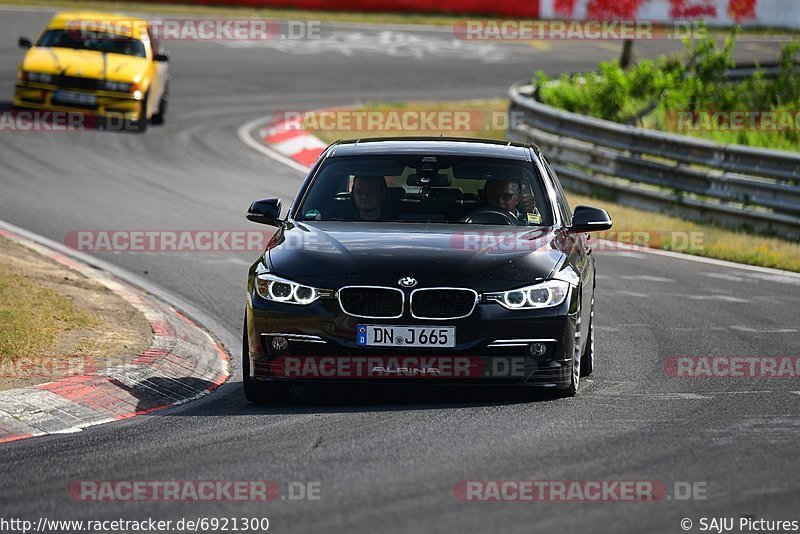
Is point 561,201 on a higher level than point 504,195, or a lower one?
lower

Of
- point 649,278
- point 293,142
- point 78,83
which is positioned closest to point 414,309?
point 649,278

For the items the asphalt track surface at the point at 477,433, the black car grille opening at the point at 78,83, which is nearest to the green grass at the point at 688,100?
the black car grille opening at the point at 78,83

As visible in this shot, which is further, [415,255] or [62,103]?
[62,103]

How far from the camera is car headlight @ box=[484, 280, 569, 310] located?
7.70 meters

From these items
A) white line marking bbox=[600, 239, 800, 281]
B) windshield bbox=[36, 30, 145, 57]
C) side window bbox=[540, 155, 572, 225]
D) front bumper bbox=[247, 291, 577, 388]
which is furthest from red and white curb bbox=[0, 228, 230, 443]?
windshield bbox=[36, 30, 145, 57]

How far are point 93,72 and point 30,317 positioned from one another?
41.8ft

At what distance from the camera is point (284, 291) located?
784 cm

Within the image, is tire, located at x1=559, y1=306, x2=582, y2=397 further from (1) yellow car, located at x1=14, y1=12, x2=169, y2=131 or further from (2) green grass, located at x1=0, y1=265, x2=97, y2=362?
(1) yellow car, located at x1=14, y1=12, x2=169, y2=131

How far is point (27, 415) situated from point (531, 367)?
2.80 meters

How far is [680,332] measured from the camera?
10.8 m

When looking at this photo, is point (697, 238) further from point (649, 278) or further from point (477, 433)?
point (477, 433)

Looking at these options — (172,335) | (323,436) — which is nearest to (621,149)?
(172,335)

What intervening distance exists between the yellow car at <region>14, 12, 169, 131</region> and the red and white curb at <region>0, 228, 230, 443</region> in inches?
460

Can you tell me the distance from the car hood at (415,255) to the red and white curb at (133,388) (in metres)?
1.13
